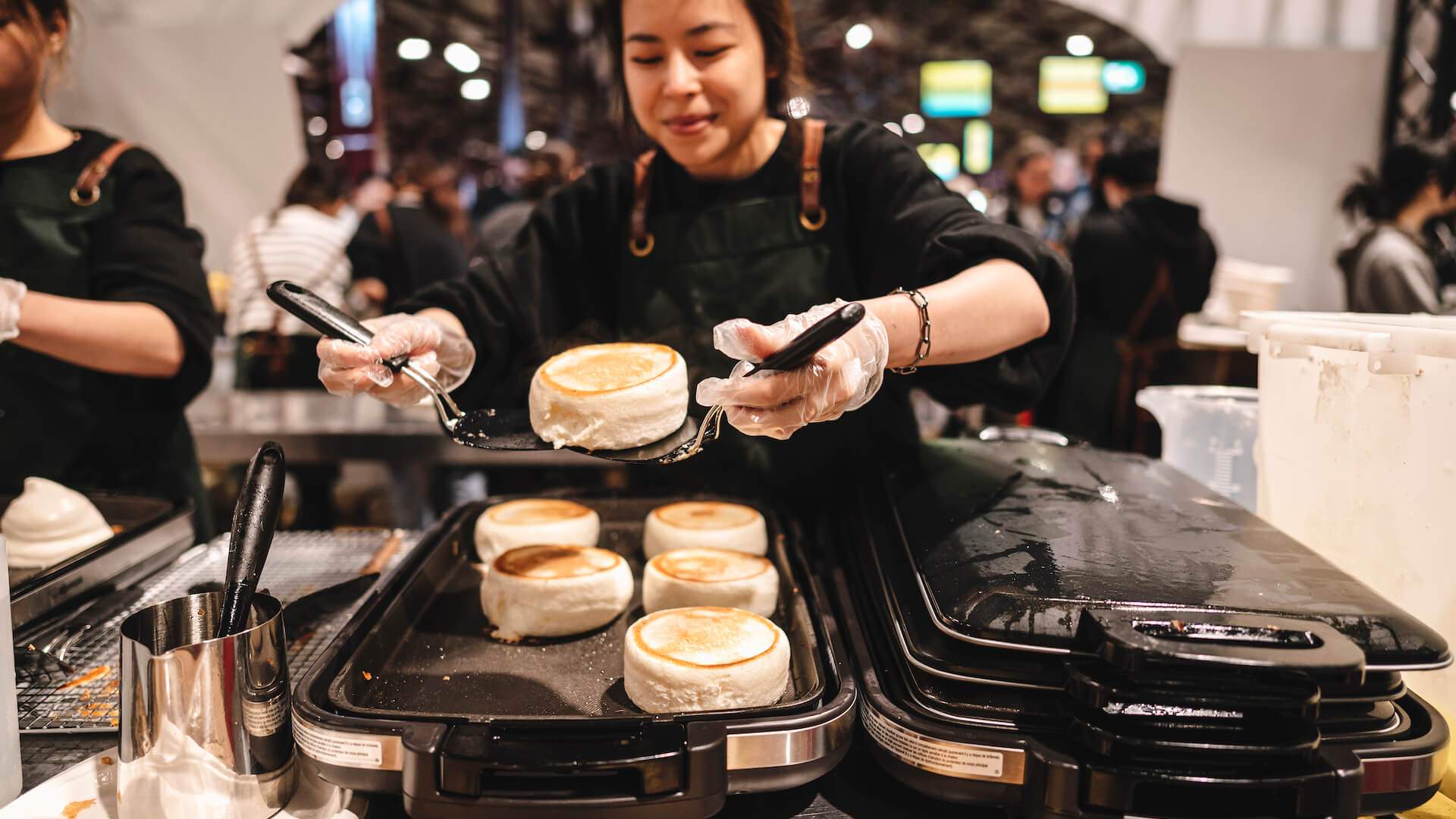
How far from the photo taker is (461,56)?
40.0ft

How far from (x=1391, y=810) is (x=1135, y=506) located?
0.47 metres

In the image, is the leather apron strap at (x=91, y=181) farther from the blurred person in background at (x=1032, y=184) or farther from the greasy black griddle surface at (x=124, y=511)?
the blurred person in background at (x=1032, y=184)

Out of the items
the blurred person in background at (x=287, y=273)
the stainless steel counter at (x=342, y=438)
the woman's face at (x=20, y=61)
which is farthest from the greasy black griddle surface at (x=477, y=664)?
the blurred person in background at (x=287, y=273)

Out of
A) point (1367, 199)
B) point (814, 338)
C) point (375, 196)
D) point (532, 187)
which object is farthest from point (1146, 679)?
point (375, 196)

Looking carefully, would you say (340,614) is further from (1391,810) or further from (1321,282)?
(1321,282)

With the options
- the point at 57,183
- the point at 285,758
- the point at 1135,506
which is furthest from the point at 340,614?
the point at 1135,506

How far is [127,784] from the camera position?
914mm

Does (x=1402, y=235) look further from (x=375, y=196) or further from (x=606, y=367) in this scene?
(x=375, y=196)

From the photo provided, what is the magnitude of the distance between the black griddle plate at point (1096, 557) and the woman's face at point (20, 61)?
185 cm

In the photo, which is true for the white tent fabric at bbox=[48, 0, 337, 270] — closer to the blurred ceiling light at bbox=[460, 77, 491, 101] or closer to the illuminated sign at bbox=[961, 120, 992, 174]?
the blurred ceiling light at bbox=[460, 77, 491, 101]

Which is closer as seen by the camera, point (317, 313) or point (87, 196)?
point (317, 313)

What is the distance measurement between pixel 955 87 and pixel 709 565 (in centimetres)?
1138

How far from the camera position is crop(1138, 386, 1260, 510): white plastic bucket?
1.87 m

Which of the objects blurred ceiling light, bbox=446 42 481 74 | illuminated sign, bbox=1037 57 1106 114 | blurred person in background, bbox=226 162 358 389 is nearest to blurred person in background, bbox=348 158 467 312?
blurred person in background, bbox=226 162 358 389
